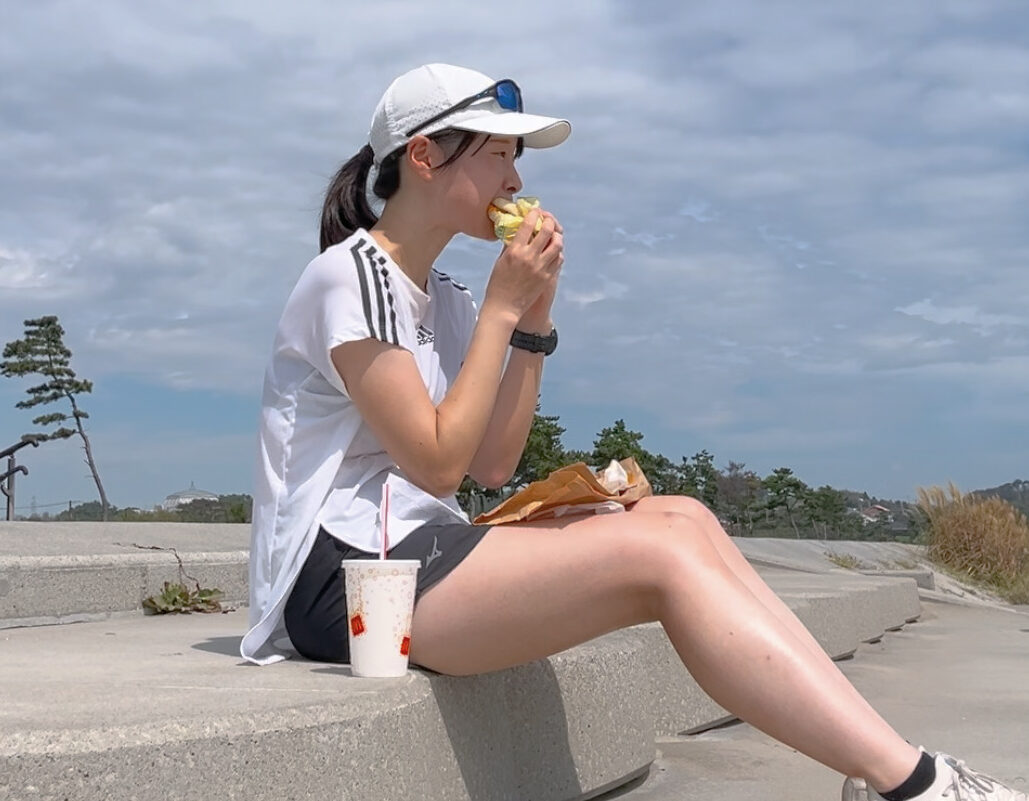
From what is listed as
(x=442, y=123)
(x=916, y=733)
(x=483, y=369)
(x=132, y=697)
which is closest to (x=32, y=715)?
(x=132, y=697)

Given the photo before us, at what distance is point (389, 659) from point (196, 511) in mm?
9962

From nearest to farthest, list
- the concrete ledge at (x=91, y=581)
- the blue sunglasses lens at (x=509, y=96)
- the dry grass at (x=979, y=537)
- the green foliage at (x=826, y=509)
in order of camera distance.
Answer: the blue sunglasses lens at (x=509, y=96)
the concrete ledge at (x=91, y=581)
the dry grass at (x=979, y=537)
the green foliage at (x=826, y=509)

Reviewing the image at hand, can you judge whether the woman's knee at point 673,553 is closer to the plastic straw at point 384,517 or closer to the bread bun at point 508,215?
the plastic straw at point 384,517

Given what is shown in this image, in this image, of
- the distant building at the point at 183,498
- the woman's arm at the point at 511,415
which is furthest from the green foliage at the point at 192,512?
the woman's arm at the point at 511,415

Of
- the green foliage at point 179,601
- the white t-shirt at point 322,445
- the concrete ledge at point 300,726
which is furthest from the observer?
the green foliage at point 179,601

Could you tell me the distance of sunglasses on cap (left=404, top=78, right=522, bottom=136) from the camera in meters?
2.64

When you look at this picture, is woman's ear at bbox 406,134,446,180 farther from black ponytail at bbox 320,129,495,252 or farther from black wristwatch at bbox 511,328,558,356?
black wristwatch at bbox 511,328,558,356

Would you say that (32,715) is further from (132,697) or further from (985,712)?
(985,712)

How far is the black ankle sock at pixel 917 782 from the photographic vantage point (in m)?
2.09

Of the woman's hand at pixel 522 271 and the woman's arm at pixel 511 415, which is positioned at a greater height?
the woman's hand at pixel 522 271

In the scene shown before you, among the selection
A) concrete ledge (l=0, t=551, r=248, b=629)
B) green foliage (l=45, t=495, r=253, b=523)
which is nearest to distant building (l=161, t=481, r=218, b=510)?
green foliage (l=45, t=495, r=253, b=523)

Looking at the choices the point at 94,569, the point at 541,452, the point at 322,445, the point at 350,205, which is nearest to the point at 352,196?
the point at 350,205

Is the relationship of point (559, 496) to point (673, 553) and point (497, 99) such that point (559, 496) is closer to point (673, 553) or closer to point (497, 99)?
point (673, 553)

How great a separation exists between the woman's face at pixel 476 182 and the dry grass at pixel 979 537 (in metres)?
10.9
